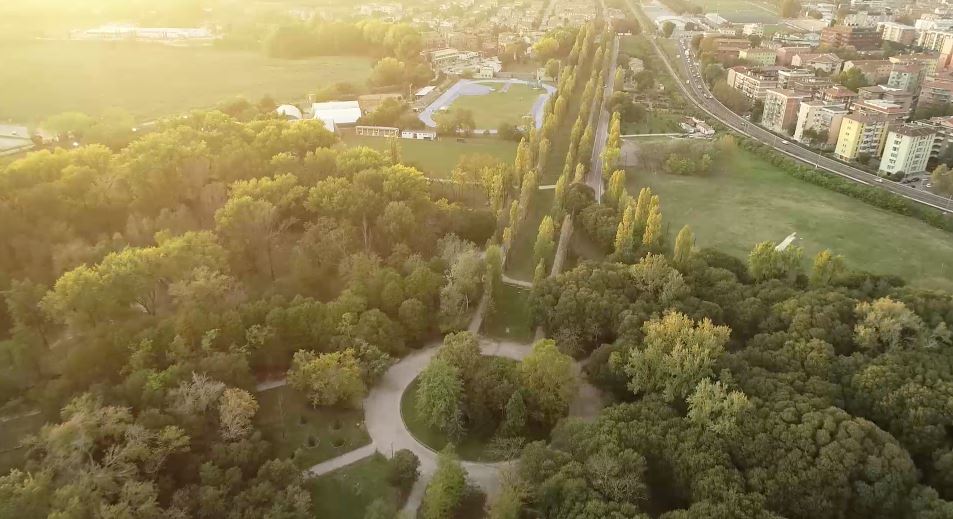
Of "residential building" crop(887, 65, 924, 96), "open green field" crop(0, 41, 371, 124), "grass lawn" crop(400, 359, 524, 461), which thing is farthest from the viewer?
"residential building" crop(887, 65, 924, 96)

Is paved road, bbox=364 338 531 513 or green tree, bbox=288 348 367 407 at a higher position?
green tree, bbox=288 348 367 407

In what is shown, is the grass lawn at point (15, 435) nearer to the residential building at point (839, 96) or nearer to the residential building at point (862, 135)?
the residential building at point (862, 135)

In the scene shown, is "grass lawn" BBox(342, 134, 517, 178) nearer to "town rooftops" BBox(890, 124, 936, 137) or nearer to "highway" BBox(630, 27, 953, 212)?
"highway" BBox(630, 27, 953, 212)

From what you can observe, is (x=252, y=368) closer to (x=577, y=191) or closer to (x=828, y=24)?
(x=577, y=191)

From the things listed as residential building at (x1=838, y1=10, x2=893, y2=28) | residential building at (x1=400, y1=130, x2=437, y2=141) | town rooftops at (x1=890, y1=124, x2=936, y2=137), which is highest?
residential building at (x1=838, y1=10, x2=893, y2=28)

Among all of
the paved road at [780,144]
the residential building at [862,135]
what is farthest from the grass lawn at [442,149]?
the residential building at [862,135]

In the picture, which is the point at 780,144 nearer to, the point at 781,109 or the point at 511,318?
the point at 781,109

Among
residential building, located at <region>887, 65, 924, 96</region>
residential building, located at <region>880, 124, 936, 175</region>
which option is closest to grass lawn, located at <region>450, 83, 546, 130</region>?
residential building, located at <region>880, 124, 936, 175</region>

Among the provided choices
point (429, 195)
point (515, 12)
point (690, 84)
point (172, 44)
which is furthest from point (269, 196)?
point (515, 12)
